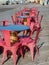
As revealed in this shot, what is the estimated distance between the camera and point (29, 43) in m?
8.62

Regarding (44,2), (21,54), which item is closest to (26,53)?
(21,54)

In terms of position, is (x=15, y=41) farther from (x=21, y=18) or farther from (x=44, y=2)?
(x=44, y=2)

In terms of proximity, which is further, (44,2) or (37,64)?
(44,2)

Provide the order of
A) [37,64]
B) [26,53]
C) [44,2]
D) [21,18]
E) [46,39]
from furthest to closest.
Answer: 1. [44,2]
2. [21,18]
3. [46,39]
4. [26,53]
5. [37,64]

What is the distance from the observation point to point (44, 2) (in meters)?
56.5

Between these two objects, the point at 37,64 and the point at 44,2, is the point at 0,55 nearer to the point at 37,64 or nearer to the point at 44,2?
the point at 37,64

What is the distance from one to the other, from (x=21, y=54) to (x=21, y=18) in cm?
551

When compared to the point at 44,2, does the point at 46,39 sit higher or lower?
higher

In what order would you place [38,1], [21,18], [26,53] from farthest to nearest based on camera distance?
[38,1]
[21,18]
[26,53]

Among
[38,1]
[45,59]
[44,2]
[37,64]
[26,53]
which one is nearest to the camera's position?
[37,64]

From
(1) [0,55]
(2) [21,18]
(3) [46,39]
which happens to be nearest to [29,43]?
(1) [0,55]

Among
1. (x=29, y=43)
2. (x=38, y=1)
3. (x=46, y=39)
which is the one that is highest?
(x=29, y=43)

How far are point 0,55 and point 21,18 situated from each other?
17.7 feet

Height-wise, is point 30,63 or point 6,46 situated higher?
point 6,46
